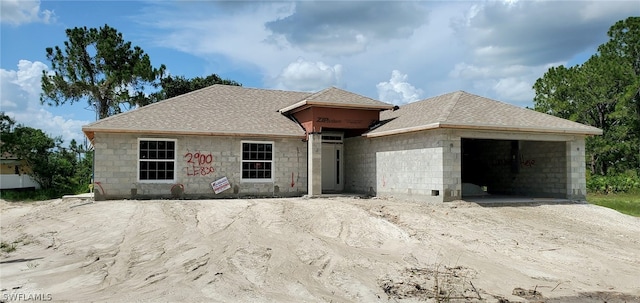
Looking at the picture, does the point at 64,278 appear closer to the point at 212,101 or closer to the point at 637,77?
the point at 212,101

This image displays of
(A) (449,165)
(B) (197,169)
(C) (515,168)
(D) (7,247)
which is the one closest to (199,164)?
(B) (197,169)

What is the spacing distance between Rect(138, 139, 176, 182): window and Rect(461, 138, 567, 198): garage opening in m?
12.1

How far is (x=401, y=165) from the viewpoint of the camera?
17.6 meters

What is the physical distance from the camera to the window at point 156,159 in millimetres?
17672

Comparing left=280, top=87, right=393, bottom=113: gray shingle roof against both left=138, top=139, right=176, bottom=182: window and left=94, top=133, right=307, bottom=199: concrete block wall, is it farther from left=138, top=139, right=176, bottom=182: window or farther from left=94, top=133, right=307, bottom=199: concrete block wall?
left=138, top=139, right=176, bottom=182: window

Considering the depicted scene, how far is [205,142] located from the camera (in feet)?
60.4

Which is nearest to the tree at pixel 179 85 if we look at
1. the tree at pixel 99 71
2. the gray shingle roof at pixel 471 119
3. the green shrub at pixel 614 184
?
the tree at pixel 99 71

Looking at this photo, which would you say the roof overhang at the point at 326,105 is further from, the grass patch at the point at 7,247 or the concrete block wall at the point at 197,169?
the grass patch at the point at 7,247

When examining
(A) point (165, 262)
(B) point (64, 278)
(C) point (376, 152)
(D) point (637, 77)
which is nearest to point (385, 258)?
(A) point (165, 262)

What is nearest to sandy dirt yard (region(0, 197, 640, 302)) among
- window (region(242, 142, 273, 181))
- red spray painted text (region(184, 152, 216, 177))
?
red spray painted text (region(184, 152, 216, 177))

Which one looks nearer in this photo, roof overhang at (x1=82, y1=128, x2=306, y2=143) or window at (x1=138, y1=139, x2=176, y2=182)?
roof overhang at (x1=82, y1=128, x2=306, y2=143)

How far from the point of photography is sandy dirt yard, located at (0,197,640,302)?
779cm

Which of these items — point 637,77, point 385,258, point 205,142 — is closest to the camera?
point 385,258

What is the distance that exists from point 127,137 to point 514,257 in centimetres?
1382
